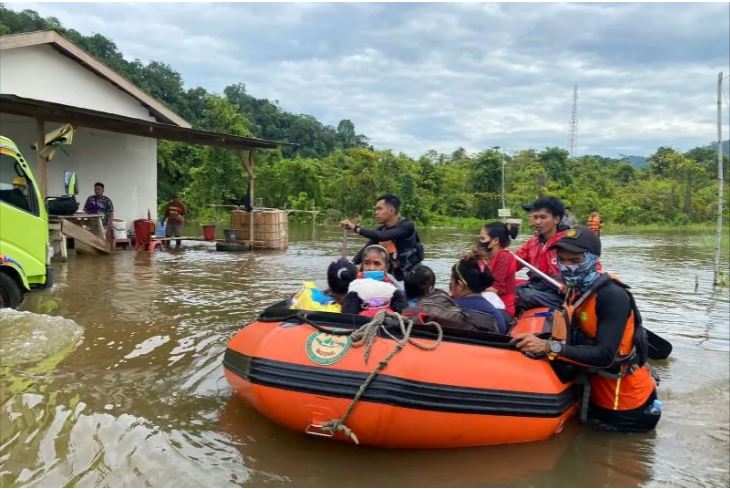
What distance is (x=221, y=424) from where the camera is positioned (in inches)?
166

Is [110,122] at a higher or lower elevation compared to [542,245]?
higher

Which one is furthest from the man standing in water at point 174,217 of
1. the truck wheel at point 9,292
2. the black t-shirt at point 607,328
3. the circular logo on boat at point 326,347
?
the black t-shirt at point 607,328

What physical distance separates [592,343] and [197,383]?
3096 mm

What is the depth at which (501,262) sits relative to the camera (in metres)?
5.26

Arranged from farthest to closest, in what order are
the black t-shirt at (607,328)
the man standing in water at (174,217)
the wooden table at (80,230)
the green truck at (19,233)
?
the man standing in water at (174,217) < the wooden table at (80,230) < the green truck at (19,233) < the black t-shirt at (607,328)

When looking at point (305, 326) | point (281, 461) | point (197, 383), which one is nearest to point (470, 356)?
point (305, 326)

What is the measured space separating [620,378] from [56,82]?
1449 cm

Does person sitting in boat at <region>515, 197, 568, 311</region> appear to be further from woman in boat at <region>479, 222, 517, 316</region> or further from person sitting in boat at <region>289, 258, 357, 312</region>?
person sitting in boat at <region>289, 258, 357, 312</region>

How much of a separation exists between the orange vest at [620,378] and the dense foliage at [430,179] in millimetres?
23776

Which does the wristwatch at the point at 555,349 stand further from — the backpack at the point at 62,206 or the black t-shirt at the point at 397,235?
the backpack at the point at 62,206

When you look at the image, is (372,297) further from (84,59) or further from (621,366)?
(84,59)

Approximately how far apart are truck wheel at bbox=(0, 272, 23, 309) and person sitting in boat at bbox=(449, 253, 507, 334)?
512 centimetres

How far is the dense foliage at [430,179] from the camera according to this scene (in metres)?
28.5

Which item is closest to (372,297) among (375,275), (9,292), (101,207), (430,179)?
(375,275)
